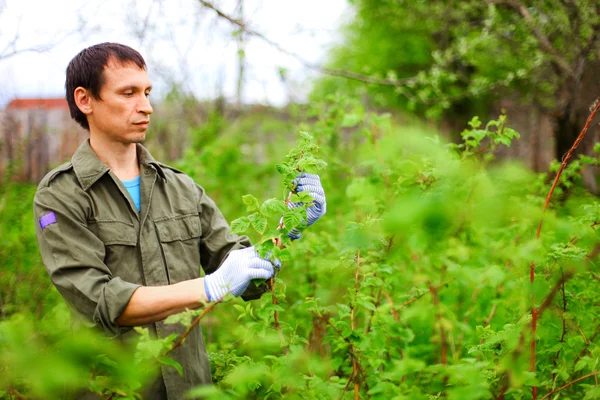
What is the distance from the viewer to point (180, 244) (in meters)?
2.22

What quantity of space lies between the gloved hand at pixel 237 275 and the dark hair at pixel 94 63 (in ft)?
2.99

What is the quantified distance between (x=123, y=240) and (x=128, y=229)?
5 centimetres

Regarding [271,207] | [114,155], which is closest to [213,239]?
[114,155]

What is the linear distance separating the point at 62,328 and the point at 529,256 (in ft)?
4.95

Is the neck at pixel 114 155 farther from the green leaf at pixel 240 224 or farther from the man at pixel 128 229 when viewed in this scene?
the green leaf at pixel 240 224

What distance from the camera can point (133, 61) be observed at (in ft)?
7.38

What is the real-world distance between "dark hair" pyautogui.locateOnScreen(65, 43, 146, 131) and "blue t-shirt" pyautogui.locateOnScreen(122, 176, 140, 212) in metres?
0.35

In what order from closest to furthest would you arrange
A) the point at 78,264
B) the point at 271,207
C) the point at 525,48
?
the point at 271,207, the point at 78,264, the point at 525,48

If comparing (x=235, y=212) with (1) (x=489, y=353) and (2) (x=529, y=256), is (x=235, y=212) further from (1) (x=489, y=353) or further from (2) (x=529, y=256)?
(2) (x=529, y=256)

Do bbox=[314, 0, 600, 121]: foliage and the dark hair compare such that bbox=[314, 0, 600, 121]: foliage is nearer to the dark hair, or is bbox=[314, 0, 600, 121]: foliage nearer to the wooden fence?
the wooden fence

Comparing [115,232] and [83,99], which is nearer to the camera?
[115,232]

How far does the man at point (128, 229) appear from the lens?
72.3 inches

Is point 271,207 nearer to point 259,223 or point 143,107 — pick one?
point 259,223

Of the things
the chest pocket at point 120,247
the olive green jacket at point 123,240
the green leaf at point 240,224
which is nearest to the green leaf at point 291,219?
the green leaf at point 240,224
